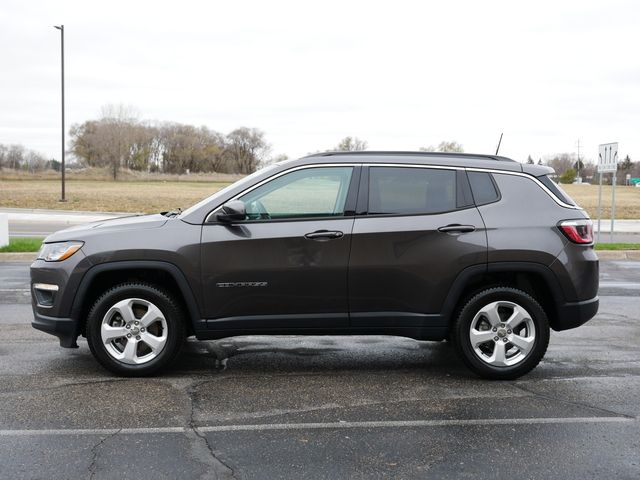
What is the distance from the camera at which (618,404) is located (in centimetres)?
484

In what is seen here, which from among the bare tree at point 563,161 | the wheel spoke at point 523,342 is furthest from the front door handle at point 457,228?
the bare tree at point 563,161

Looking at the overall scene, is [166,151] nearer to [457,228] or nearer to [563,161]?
[563,161]

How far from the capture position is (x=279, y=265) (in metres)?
5.28

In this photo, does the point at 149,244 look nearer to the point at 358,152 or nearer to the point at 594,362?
the point at 358,152

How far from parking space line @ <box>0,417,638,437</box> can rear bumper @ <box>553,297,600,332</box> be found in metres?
1.08

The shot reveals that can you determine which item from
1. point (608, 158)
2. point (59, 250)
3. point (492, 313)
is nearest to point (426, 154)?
point (492, 313)

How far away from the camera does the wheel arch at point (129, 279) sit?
5262 millimetres

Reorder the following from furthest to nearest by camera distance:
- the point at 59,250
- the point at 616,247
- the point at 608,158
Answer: the point at 608,158, the point at 616,247, the point at 59,250

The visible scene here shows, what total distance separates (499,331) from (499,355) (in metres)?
0.19

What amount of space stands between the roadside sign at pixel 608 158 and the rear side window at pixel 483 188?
41.4 feet

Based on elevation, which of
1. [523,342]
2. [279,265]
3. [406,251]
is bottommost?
[523,342]

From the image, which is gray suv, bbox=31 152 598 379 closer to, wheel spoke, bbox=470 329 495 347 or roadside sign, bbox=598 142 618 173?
wheel spoke, bbox=470 329 495 347

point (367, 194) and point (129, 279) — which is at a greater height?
point (367, 194)

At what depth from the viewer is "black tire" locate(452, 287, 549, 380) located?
17.6 ft
